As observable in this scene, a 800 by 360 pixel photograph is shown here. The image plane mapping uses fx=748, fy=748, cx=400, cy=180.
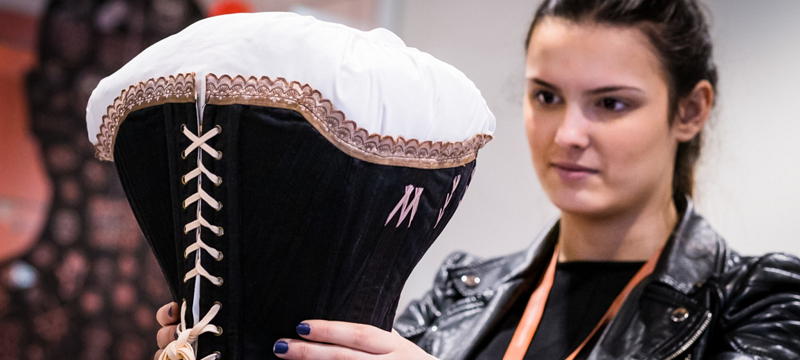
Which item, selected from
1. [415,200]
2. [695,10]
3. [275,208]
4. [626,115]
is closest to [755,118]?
[695,10]

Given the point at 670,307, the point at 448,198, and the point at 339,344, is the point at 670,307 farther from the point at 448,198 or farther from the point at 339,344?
the point at 339,344

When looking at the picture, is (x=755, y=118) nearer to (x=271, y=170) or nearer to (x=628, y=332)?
(x=628, y=332)

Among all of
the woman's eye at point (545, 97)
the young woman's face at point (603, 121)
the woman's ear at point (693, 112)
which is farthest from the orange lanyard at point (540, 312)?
the woman's eye at point (545, 97)

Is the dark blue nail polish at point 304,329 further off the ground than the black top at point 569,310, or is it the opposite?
the dark blue nail polish at point 304,329

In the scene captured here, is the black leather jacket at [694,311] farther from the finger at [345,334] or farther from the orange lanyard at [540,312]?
the finger at [345,334]

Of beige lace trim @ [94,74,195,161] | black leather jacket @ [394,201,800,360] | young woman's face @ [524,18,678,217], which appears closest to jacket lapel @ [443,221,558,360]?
black leather jacket @ [394,201,800,360]

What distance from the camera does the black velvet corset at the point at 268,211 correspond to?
0.74 metres

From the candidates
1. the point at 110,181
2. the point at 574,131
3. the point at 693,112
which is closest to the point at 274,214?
the point at 574,131

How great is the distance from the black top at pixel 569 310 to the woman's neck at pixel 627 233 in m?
0.02

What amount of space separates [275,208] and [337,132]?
0.10m

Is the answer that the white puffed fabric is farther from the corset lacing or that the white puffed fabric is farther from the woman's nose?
the woman's nose

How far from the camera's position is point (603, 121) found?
1.44m

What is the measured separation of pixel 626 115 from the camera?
1.44 meters

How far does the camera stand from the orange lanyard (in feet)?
4.64
